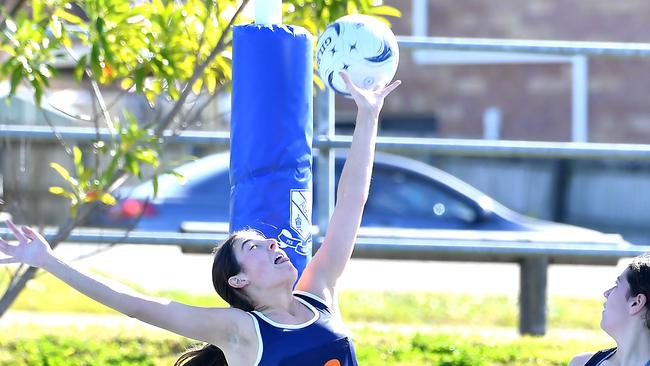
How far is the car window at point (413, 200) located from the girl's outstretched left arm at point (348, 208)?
22.5ft

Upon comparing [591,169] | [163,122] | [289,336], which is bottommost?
[591,169]

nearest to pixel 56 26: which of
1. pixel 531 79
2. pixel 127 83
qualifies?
pixel 127 83

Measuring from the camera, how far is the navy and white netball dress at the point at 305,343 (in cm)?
334

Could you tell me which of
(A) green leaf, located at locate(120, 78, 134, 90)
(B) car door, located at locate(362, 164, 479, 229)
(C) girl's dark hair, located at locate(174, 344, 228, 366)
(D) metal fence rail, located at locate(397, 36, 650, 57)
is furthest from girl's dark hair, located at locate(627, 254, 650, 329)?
(B) car door, located at locate(362, 164, 479, 229)

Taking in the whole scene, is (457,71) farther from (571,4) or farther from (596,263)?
(596,263)

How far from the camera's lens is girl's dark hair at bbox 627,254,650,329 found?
337 cm

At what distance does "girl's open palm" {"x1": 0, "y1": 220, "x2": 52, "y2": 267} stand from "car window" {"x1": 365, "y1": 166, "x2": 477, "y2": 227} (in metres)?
7.63

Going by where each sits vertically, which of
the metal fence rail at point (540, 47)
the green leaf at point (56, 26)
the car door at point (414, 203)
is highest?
the green leaf at point (56, 26)

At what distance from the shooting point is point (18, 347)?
5.88m

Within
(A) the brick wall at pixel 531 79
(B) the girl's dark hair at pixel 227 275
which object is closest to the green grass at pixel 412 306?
(B) the girl's dark hair at pixel 227 275

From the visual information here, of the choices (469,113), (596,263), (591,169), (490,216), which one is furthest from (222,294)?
(469,113)

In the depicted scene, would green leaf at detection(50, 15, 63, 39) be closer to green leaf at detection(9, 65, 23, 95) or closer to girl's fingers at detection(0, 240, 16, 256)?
green leaf at detection(9, 65, 23, 95)

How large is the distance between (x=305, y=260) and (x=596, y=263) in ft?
11.3

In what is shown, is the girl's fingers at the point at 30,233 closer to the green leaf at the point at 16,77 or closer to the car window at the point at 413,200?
the green leaf at the point at 16,77
